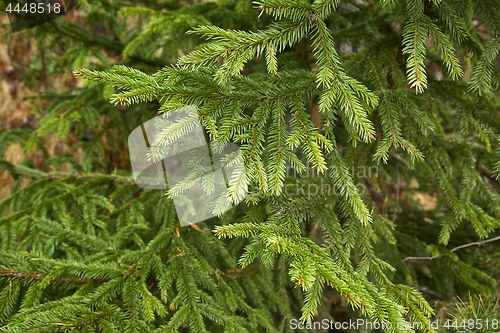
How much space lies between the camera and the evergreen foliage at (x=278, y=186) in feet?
4.25

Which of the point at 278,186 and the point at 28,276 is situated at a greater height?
the point at 278,186

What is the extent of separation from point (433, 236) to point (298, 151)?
1212 millimetres

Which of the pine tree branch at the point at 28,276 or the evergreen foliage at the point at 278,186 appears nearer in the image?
the evergreen foliage at the point at 278,186

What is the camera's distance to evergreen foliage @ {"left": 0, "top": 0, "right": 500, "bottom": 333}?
51.1 inches

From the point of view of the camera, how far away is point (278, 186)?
1266mm

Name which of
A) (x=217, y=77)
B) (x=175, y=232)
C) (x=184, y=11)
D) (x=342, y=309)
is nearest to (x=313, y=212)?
(x=217, y=77)

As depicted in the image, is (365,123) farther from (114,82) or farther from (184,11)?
(184,11)
